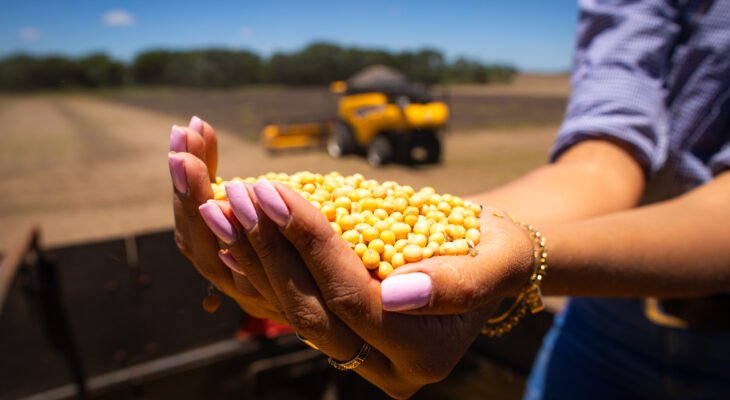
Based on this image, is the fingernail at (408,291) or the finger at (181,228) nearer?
the fingernail at (408,291)

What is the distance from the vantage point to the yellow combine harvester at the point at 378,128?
752cm

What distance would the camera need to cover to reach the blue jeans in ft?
4.56

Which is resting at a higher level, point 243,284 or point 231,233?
point 231,233

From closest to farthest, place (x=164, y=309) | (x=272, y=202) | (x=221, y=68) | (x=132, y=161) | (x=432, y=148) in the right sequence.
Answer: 1. (x=272, y=202)
2. (x=164, y=309)
3. (x=221, y=68)
4. (x=432, y=148)
5. (x=132, y=161)

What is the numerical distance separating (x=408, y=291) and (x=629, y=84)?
1.08 m

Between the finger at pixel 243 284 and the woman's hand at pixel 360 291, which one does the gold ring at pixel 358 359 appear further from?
the finger at pixel 243 284

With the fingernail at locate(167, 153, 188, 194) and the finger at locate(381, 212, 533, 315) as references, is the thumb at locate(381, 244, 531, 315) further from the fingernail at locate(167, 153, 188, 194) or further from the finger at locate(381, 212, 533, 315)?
the fingernail at locate(167, 153, 188, 194)

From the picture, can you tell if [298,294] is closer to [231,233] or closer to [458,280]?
[231,233]

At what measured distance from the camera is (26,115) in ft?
56.5

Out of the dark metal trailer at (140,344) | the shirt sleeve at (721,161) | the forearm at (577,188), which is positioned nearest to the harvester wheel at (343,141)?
the dark metal trailer at (140,344)

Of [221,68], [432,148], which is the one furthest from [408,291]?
[432,148]

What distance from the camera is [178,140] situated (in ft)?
3.12

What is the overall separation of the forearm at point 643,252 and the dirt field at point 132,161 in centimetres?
51

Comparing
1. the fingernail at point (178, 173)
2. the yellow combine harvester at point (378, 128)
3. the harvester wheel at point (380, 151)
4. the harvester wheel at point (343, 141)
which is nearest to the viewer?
the fingernail at point (178, 173)
